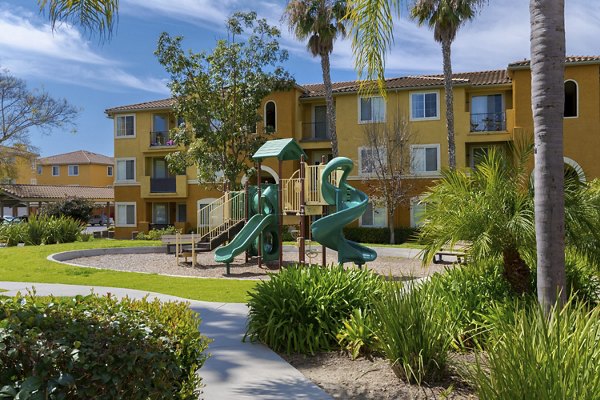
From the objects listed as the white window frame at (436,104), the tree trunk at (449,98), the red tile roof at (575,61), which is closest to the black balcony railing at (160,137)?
the white window frame at (436,104)

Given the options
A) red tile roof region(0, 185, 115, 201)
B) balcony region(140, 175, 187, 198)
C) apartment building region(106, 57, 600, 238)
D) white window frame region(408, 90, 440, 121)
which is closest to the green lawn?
apartment building region(106, 57, 600, 238)

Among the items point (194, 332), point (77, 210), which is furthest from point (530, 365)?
point (77, 210)

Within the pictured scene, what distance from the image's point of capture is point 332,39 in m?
30.4

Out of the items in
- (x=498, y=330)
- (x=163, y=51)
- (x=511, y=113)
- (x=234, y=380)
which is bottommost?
(x=234, y=380)

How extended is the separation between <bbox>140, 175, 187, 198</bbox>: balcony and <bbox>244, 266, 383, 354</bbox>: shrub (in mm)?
29105

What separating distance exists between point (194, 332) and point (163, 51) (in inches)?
973

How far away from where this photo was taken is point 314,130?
34438mm

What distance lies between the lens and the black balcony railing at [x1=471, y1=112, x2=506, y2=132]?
3089 cm

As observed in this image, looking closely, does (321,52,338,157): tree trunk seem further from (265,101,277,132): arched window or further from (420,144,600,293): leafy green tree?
(420,144,600,293): leafy green tree

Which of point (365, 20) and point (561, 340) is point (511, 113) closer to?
point (365, 20)

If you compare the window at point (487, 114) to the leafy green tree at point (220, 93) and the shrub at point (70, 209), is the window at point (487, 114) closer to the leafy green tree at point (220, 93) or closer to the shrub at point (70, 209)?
the leafy green tree at point (220, 93)

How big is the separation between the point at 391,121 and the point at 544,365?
91.0 ft

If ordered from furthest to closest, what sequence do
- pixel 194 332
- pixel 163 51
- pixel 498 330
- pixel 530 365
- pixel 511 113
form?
pixel 511 113
pixel 163 51
pixel 498 330
pixel 194 332
pixel 530 365

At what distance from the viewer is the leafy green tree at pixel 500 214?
7598 millimetres
